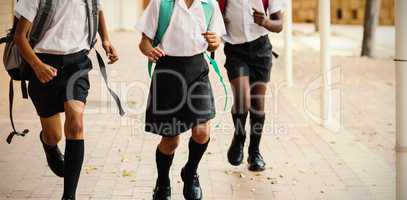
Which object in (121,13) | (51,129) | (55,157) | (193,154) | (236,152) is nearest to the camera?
(193,154)

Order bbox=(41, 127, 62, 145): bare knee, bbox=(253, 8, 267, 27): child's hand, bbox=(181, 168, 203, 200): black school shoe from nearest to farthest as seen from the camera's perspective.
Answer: bbox=(181, 168, 203, 200): black school shoe < bbox=(41, 127, 62, 145): bare knee < bbox=(253, 8, 267, 27): child's hand

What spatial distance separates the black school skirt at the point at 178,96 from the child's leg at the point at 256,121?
1.46 meters

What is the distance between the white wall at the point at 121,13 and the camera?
27.8m

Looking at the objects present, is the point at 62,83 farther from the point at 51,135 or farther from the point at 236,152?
the point at 236,152

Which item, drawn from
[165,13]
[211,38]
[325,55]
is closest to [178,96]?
[211,38]

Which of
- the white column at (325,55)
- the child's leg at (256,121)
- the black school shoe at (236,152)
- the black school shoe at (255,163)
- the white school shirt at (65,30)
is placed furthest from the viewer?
the white column at (325,55)

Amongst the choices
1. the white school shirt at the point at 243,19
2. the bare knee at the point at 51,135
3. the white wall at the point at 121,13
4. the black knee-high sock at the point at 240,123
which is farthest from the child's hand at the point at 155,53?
the white wall at the point at 121,13

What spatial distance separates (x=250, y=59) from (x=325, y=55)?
3138 mm

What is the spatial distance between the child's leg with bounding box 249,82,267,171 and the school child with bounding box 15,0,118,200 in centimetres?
194

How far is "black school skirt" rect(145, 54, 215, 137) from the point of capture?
5.38m

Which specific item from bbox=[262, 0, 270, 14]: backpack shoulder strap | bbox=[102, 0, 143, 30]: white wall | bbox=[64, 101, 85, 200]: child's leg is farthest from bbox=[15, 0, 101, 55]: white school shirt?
bbox=[102, 0, 143, 30]: white wall

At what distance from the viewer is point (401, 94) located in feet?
17.0

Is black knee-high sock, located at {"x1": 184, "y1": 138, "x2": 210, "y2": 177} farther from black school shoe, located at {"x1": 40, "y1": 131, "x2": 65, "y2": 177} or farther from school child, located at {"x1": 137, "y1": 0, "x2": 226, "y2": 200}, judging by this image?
black school shoe, located at {"x1": 40, "y1": 131, "x2": 65, "y2": 177}

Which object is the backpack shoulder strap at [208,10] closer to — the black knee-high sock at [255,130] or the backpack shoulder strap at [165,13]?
the backpack shoulder strap at [165,13]
